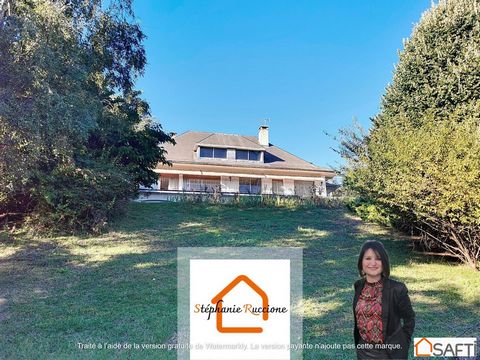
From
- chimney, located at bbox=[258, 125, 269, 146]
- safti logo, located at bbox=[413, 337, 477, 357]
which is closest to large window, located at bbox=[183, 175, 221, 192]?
chimney, located at bbox=[258, 125, 269, 146]

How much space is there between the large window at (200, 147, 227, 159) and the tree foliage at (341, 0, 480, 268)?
16742 mm

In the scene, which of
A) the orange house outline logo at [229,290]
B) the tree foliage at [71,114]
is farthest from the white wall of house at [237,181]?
the orange house outline logo at [229,290]

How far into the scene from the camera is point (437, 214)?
6895 mm

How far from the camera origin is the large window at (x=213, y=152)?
26.3 m

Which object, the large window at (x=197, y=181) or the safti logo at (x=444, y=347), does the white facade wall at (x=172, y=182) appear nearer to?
the large window at (x=197, y=181)

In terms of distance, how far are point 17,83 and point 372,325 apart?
7377 mm

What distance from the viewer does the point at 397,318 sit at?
261 centimetres

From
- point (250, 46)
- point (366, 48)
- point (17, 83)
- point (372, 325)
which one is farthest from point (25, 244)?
point (366, 48)

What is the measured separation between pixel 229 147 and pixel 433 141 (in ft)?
67.8

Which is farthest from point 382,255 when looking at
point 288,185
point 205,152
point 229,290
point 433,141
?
point 288,185

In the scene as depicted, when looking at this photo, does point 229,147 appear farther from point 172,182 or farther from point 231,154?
point 172,182

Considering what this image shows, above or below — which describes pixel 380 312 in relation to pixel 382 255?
below

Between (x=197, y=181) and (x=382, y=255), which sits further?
(x=197, y=181)

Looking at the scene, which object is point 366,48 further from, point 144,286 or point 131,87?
point 144,286
